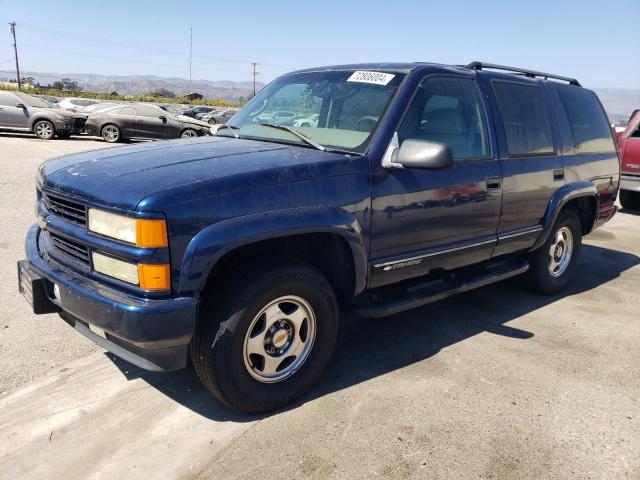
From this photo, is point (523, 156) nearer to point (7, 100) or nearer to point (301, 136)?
point (301, 136)

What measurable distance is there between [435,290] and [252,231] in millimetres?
1670

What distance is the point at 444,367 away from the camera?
3572 millimetres

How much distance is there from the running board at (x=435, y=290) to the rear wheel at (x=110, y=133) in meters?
15.8

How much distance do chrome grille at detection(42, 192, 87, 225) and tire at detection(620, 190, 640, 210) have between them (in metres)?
10.4

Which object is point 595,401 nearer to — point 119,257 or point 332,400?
point 332,400

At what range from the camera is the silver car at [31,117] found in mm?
17500

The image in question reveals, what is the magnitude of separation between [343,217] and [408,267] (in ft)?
2.47

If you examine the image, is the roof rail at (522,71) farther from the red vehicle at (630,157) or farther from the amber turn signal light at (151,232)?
the red vehicle at (630,157)

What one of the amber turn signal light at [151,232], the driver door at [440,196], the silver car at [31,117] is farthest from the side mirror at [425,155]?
the silver car at [31,117]

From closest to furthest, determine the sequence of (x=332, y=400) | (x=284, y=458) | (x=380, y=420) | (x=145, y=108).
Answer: (x=284, y=458)
(x=380, y=420)
(x=332, y=400)
(x=145, y=108)

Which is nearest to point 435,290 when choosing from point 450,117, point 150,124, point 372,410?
point 372,410

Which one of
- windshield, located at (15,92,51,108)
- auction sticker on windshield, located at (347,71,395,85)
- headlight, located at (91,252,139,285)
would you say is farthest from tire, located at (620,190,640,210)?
windshield, located at (15,92,51,108)

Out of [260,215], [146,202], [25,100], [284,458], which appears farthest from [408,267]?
[25,100]

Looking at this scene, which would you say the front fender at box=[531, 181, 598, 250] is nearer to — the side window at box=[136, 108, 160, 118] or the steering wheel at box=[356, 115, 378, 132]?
the steering wheel at box=[356, 115, 378, 132]
